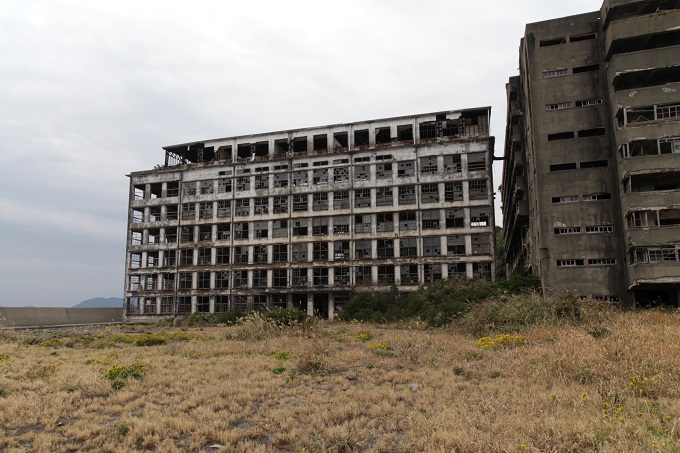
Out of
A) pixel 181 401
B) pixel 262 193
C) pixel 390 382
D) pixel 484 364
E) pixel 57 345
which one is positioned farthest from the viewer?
pixel 262 193

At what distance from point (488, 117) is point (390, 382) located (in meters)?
41.0

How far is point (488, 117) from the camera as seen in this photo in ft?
154

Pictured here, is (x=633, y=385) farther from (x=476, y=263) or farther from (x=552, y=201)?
(x=476, y=263)

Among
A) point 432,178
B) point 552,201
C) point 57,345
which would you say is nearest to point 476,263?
point 432,178

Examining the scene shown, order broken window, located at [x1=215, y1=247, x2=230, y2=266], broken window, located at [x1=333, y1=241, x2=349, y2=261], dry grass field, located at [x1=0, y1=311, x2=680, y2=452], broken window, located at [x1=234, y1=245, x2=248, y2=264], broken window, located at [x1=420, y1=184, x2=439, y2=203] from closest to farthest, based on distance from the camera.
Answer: dry grass field, located at [x1=0, y1=311, x2=680, y2=452] < broken window, located at [x1=420, y1=184, x2=439, y2=203] < broken window, located at [x1=333, y1=241, x2=349, y2=261] < broken window, located at [x1=234, y1=245, x2=248, y2=264] < broken window, located at [x1=215, y1=247, x2=230, y2=266]

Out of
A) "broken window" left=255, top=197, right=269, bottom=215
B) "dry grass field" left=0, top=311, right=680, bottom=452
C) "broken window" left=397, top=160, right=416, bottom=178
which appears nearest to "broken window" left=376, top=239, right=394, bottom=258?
"broken window" left=397, top=160, right=416, bottom=178

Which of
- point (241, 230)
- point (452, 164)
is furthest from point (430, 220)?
point (241, 230)

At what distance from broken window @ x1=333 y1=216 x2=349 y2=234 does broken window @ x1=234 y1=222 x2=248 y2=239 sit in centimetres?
1081

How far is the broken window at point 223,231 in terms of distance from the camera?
2115 inches

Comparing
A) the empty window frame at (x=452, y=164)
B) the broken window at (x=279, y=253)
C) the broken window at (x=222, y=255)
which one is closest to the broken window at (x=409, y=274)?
the empty window frame at (x=452, y=164)

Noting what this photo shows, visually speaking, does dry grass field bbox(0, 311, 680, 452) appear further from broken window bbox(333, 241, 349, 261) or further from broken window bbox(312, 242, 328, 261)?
broken window bbox(312, 242, 328, 261)

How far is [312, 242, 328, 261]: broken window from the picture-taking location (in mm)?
49625

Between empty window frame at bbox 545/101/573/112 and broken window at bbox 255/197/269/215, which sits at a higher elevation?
empty window frame at bbox 545/101/573/112

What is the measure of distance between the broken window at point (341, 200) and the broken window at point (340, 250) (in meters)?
3.89
